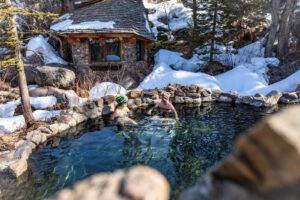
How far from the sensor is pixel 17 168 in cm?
363

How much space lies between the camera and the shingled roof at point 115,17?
10.9m

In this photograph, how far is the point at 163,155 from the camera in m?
4.27

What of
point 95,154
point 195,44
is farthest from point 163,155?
point 195,44

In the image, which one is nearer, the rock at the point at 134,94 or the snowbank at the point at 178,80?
the rock at the point at 134,94

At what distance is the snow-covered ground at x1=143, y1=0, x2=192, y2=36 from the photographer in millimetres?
17359

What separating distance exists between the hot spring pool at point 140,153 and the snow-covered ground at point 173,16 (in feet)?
42.7

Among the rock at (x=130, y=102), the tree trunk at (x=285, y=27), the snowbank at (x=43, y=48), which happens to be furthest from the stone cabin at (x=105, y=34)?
the tree trunk at (x=285, y=27)

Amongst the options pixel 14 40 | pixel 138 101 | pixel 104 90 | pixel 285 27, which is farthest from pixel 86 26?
pixel 285 27

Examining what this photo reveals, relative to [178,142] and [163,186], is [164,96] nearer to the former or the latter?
[178,142]

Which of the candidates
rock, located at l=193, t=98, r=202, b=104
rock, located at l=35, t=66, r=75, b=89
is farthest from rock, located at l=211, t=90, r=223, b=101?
rock, located at l=35, t=66, r=75, b=89

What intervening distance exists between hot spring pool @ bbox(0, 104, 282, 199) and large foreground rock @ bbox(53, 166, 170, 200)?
2436 mm

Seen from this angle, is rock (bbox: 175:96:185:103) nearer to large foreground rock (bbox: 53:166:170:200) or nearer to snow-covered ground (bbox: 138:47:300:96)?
snow-covered ground (bbox: 138:47:300:96)

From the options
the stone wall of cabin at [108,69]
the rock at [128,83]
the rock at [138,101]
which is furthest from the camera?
the stone wall of cabin at [108,69]

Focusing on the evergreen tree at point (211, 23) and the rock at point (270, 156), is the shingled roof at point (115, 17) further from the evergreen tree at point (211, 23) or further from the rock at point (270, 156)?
the rock at point (270, 156)
